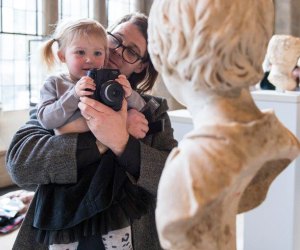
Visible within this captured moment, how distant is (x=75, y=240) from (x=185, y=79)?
2.17 feet

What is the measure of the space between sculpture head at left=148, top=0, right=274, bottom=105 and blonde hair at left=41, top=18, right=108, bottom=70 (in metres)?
0.59

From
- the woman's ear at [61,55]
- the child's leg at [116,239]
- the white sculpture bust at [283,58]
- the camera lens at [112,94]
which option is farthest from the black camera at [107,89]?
the white sculpture bust at [283,58]

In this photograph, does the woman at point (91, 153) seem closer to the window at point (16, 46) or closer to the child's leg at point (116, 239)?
the child's leg at point (116, 239)

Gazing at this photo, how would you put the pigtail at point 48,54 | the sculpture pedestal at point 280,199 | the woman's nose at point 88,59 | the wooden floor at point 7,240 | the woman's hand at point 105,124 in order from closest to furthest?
the woman's hand at point 105,124
the woman's nose at point 88,59
the pigtail at point 48,54
the sculpture pedestal at point 280,199
the wooden floor at point 7,240

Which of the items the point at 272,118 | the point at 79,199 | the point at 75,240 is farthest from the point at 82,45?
the point at 272,118

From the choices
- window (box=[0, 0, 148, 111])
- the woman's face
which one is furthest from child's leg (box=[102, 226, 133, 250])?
window (box=[0, 0, 148, 111])

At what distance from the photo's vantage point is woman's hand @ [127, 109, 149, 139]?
1208mm

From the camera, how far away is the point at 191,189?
647 mm

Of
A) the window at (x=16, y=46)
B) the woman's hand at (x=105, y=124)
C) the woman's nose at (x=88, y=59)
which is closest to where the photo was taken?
the woman's hand at (x=105, y=124)

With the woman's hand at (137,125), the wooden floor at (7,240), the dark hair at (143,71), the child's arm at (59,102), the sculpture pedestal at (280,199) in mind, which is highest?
the dark hair at (143,71)

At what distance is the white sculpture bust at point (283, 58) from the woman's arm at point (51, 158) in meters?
1.80

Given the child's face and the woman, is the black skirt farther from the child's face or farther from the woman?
the child's face

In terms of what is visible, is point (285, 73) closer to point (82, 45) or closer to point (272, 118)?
point (82, 45)

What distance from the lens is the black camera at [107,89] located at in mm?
1151
